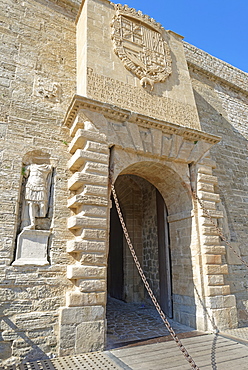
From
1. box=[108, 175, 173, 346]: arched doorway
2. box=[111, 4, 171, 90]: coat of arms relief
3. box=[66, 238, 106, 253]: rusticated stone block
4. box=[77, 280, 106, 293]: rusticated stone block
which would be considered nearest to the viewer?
box=[77, 280, 106, 293]: rusticated stone block

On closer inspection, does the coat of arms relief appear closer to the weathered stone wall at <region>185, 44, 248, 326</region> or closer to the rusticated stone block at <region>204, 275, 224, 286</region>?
the weathered stone wall at <region>185, 44, 248, 326</region>

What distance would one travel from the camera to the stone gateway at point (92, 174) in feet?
12.5

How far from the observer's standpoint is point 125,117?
4793 mm

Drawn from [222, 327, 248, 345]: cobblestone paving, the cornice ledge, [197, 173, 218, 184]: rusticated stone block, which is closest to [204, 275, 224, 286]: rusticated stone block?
[222, 327, 248, 345]: cobblestone paving

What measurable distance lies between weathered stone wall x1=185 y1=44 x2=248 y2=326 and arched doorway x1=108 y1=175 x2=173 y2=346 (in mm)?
1380

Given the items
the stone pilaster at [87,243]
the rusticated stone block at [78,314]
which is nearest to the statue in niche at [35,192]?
the stone pilaster at [87,243]

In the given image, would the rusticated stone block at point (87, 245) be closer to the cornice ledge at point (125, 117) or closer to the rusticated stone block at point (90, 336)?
the rusticated stone block at point (90, 336)

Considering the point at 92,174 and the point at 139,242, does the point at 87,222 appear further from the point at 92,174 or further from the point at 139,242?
the point at 139,242

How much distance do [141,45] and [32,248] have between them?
4.75m

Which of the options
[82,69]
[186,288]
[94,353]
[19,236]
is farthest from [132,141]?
[94,353]

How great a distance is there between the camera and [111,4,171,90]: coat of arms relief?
18.0 ft

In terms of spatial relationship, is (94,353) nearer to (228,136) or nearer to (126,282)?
(126,282)

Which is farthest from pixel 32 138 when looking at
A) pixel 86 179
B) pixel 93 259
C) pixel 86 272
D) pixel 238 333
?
pixel 238 333

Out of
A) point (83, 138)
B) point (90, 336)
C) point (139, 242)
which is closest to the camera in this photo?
point (90, 336)
